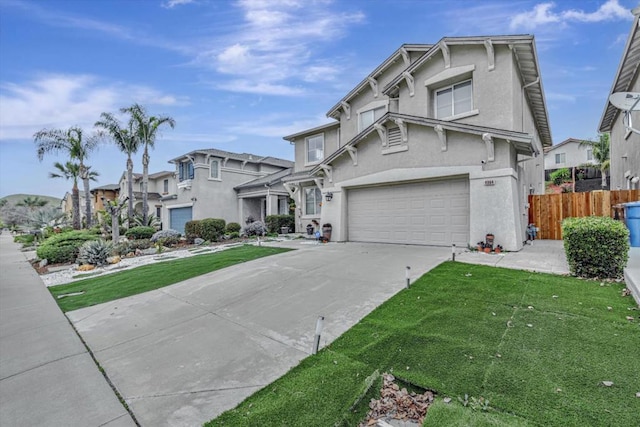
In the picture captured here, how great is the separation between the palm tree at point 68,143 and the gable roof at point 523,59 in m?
26.3

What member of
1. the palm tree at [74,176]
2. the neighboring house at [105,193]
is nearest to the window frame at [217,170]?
the palm tree at [74,176]

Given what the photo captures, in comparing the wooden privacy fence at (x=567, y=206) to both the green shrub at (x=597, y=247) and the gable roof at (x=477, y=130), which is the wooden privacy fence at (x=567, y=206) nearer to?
the gable roof at (x=477, y=130)

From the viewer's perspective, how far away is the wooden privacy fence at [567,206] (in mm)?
11320

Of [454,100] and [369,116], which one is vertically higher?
[369,116]

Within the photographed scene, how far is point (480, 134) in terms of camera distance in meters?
9.20

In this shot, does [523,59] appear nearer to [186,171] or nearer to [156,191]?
[186,171]

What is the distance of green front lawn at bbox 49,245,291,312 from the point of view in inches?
278

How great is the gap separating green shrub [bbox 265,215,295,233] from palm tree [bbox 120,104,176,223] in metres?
10.4

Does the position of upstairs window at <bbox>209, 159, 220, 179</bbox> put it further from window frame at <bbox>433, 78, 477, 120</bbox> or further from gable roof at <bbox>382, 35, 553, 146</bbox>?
window frame at <bbox>433, 78, 477, 120</bbox>

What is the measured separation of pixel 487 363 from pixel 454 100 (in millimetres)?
11189

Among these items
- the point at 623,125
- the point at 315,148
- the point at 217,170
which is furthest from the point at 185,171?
the point at 623,125

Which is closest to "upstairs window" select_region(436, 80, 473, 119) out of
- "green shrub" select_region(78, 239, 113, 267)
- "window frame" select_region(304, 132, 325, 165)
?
"window frame" select_region(304, 132, 325, 165)

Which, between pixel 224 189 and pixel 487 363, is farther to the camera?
pixel 224 189

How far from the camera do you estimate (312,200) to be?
1745cm
